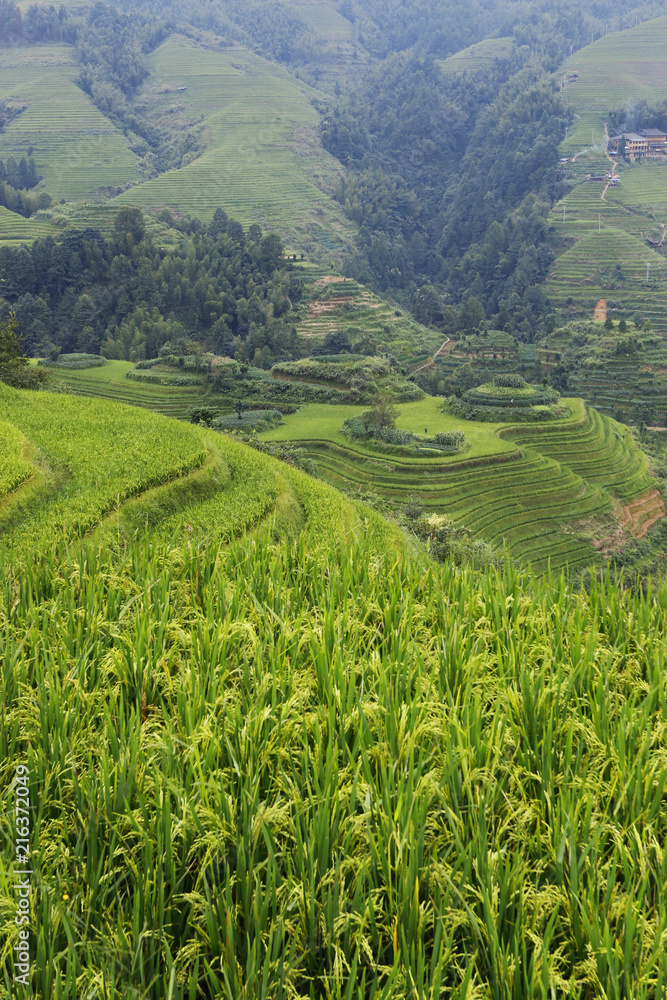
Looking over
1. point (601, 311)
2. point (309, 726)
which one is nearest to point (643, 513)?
point (309, 726)

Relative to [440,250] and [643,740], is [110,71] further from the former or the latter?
→ [643,740]

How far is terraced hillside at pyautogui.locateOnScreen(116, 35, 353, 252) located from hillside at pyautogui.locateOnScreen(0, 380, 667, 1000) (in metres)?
105

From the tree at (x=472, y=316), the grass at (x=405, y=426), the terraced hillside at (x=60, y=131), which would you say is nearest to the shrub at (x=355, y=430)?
the grass at (x=405, y=426)

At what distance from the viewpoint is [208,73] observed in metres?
154

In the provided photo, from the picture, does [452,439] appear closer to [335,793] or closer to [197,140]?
[335,793]

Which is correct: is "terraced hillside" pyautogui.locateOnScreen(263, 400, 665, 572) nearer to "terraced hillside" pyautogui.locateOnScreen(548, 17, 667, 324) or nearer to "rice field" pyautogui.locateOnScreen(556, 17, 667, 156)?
"terraced hillside" pyautogui.locateOnScreen(548, 17, 667, 324)

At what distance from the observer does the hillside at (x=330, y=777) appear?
110 inches

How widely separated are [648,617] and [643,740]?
1660 mm

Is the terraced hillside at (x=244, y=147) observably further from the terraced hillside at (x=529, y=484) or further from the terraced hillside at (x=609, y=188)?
the terraced hillside at (x=529, y=484)

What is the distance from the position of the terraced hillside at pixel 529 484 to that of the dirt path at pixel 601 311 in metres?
34.4

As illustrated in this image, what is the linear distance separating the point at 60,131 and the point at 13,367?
128514mm

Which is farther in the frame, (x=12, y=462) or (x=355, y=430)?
(x=355, y=430)

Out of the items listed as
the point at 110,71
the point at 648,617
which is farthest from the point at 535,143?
the point at 648,617

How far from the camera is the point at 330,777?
3.29 metres
